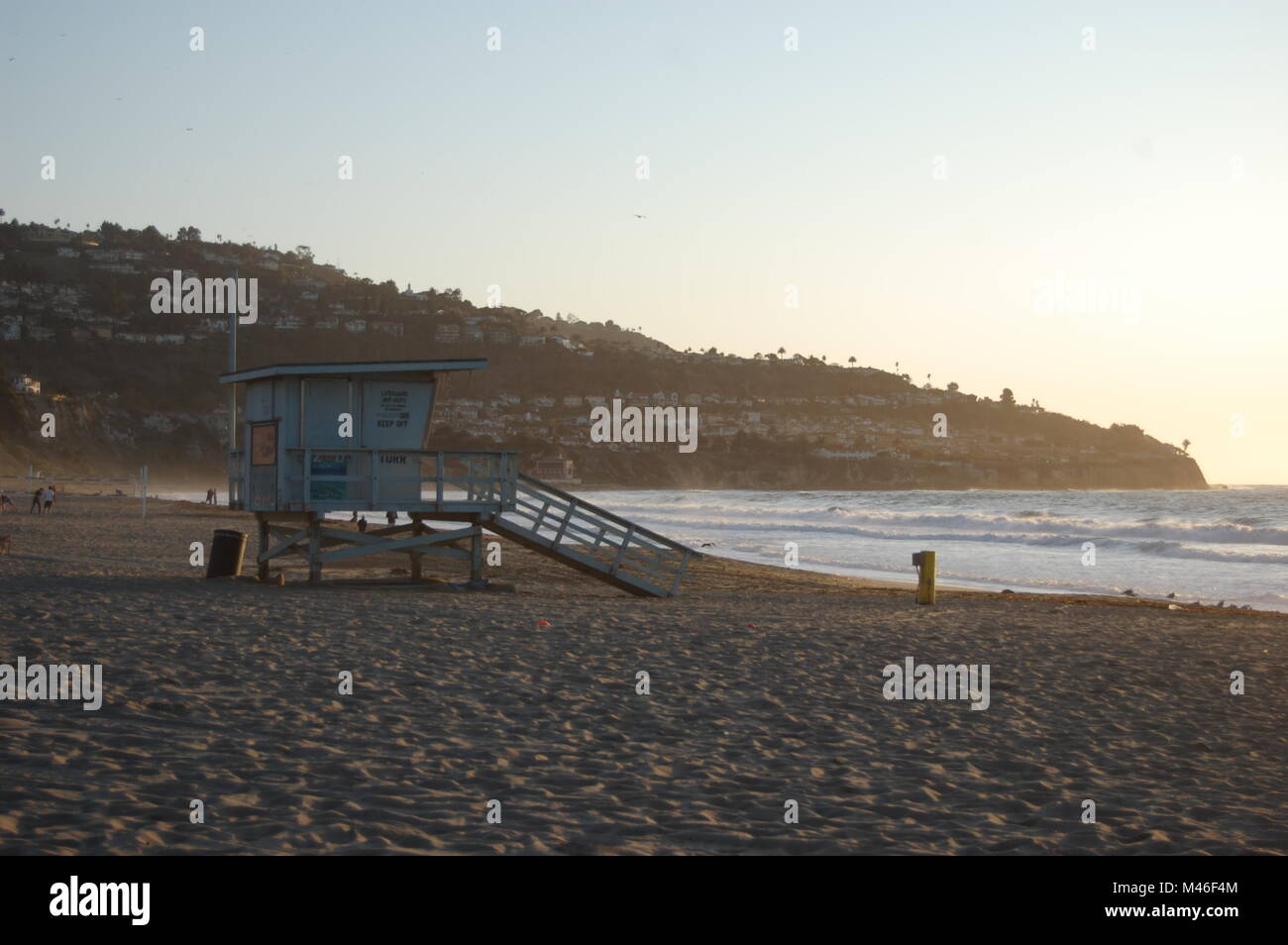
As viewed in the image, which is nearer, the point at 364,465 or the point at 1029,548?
the point at 364,465

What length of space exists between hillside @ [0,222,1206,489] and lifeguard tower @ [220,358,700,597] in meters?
87.2

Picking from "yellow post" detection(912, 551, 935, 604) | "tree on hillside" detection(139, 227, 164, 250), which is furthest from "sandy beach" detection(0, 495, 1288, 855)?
"tree on hillside" detection(139, 227, 164, 250)

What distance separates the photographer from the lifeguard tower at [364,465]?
59.8ft

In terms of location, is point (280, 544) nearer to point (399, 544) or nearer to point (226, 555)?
point (226, 555)

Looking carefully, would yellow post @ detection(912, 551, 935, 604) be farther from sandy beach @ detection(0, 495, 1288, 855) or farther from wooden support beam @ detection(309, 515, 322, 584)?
wooden support beam @ detection(309, 515, 322, 584)

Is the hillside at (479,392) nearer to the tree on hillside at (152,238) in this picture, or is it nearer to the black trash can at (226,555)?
the tree on hillside at (152,238)

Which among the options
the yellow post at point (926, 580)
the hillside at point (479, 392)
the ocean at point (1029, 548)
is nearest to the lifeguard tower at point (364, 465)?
the yellow post at point (926, 580)

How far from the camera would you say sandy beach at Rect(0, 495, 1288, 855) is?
20.2ft

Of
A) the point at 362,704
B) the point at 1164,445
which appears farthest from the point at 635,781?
the point at 1164,445

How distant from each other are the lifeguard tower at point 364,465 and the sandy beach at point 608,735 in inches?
103

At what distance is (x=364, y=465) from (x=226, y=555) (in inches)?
114

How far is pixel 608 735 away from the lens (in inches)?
332

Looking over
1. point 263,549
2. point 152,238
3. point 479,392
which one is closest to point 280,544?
point 263,549
